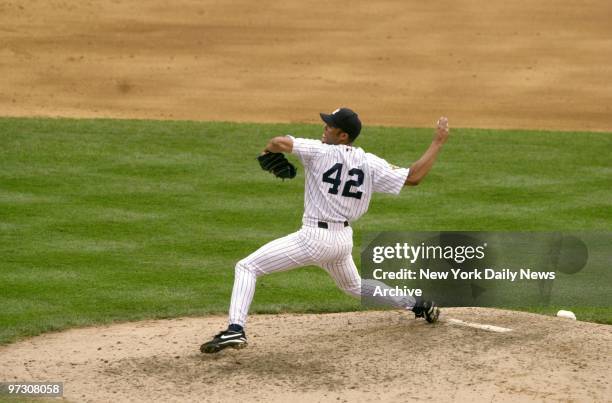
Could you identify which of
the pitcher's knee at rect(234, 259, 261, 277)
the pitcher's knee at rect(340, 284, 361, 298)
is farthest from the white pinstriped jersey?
the pitcher's knee at rect(340, 284, 361, 298)

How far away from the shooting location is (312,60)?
64.7ft

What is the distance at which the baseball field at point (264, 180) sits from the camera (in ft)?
24.7

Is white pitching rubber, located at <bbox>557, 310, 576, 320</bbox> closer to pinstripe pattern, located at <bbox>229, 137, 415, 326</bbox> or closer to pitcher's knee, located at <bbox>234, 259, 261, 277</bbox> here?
pinstripe pattern, located at <bbox>229, 137, 415, 326</bbox>

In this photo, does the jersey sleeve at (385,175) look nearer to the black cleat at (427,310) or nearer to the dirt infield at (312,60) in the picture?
the black cleat at (427,310)

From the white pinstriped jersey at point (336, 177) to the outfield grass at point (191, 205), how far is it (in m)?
1.77

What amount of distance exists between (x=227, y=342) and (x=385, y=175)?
1540 mm

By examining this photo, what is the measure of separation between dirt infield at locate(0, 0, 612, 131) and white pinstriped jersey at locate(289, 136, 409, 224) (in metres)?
8.94

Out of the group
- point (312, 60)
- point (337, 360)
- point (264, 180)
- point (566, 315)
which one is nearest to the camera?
point (337, 360)

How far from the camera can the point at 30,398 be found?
6.88m

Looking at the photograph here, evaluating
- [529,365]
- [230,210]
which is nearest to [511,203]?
[230,210]

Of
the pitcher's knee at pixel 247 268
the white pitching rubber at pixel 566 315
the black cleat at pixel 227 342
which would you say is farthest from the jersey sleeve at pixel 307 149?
the white pitching rubber at pixel 566 315

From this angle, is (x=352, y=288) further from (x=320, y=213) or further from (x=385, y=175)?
(x=385, y=175)

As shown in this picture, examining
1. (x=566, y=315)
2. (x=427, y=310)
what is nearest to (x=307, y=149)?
(x=427, y=310)

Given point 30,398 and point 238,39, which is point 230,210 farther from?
point 238,39
